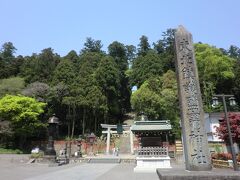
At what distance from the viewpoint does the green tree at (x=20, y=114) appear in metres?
32.0

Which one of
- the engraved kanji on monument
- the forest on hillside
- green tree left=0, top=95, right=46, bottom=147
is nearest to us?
the engraved kanji on monument

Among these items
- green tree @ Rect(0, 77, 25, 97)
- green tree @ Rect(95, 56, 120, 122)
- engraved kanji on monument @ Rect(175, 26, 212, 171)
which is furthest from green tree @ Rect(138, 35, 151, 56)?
engraved kanji on monument @ Rect(175, 26, 212, 171)

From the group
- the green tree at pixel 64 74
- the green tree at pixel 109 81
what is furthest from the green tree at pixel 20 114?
the green tree at pixel 109 81

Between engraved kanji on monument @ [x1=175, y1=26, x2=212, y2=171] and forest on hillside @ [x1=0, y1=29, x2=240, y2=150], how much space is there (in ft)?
89.1

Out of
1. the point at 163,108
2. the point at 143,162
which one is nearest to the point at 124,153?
the point at 163,108

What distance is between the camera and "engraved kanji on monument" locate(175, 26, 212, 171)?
691cm

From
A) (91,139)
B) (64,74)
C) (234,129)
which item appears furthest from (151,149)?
(64,74)

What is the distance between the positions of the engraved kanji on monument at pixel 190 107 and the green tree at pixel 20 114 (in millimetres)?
27676

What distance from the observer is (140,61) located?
53.3m

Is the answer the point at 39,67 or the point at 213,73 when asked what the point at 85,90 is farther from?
the point at 213,73

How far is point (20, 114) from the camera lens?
106 ft

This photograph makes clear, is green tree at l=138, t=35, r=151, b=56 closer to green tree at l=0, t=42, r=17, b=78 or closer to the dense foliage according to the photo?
green tree at l=0, t=42, r=17, b=78

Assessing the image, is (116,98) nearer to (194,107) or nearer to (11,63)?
(11,63)

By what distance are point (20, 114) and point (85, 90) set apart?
12.9 m
